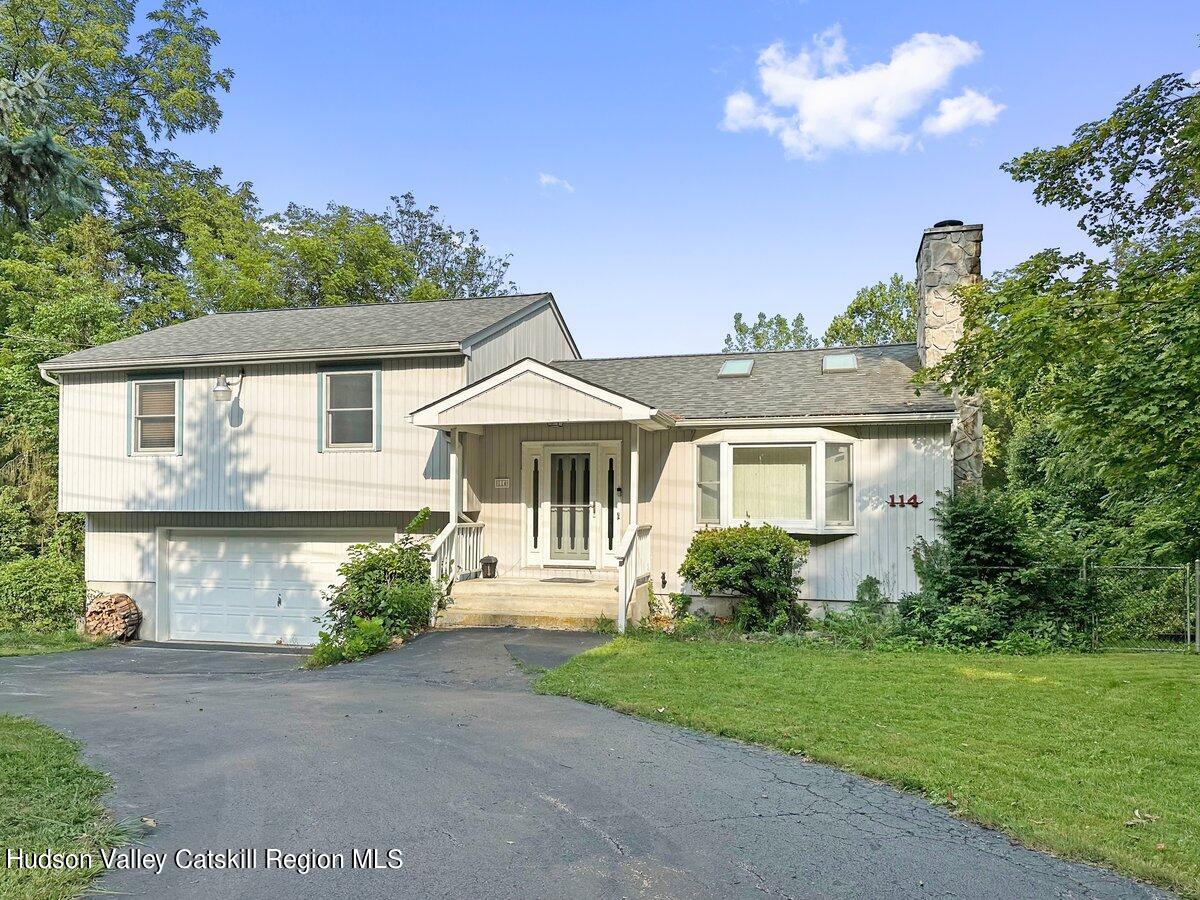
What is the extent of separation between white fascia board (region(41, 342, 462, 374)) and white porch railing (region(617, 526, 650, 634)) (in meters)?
4.24

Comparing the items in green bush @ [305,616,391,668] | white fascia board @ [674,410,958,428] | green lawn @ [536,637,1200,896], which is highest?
white fascia board @ [674,410,958,428]

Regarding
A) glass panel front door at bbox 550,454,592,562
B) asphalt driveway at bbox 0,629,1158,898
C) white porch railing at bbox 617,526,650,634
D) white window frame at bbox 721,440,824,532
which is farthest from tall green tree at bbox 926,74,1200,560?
asphalt driveway at bbox 0,629,1158,898

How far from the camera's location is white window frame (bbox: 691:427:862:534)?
11688mm

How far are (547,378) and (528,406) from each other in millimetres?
503

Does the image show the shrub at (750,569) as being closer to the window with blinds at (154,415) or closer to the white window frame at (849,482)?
the white window frame at (849,482)

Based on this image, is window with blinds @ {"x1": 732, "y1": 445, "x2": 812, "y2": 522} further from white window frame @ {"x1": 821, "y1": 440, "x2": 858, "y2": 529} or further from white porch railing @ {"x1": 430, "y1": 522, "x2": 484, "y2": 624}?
white porch railing @ {"x1": 430, "y1": 522, "x2": 484, "y2": 624}

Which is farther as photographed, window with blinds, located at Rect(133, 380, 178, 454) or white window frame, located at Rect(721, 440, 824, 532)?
window with blinds, located at Rect(133, 380, 178, 454)

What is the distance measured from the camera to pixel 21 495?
1672cm

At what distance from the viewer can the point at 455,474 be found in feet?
40.1

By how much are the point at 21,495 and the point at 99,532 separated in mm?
3066

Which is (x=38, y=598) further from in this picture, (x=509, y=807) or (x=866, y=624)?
(x=866, y=624)

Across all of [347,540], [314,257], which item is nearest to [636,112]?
[347,540]

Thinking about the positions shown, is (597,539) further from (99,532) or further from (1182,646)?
(99,532)

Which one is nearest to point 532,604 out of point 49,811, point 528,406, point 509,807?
point 528,406
